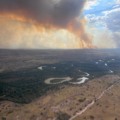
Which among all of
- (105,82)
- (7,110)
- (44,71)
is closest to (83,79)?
(105,82)

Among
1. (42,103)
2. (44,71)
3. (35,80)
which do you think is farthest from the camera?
(44,71)

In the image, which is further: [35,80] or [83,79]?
[83,79]

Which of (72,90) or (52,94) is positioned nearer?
(52,94)

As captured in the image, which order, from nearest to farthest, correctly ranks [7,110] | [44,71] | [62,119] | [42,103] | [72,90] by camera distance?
[62,119] → [7,110] → [42,103] → [72,90] → [44,71]

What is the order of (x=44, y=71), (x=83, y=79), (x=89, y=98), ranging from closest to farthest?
(x=89, y=98), (x=83, y=79), (x=44, y=71)

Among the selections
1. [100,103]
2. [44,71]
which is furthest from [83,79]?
[100,103]

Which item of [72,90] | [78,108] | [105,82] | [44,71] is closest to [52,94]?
[72,90]

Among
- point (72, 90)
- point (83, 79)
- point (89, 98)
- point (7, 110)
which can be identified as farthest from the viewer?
point (83, 79)

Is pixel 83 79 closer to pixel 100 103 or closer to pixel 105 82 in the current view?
pixel 105 82

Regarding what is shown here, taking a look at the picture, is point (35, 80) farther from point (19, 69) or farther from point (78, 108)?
point (78, 108)
